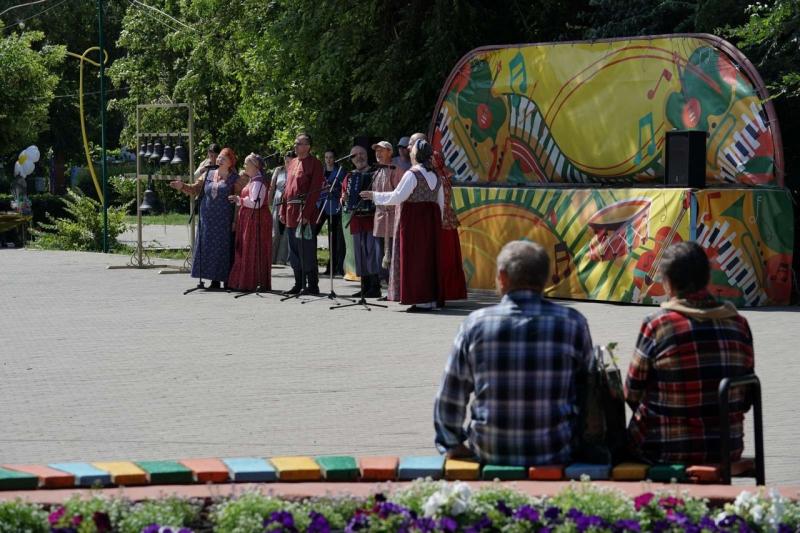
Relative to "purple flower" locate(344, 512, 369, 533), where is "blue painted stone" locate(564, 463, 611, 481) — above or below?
above

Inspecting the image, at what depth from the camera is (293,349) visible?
41.9ft

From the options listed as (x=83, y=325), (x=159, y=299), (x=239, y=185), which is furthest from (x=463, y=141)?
(x=83, y=325)

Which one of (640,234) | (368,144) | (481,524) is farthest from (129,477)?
(368,144)

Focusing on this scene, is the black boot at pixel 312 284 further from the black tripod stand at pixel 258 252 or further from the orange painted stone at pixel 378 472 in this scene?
the orange painted stone at pixel 378 472

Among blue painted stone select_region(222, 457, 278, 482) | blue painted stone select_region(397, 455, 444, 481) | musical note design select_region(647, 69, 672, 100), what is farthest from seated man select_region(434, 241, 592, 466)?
musical note design select_region(647, 69, 672, 100)

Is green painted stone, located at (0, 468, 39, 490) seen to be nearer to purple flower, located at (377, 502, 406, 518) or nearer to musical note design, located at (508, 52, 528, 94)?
purple flower, located at (377, 502, 406, 518)

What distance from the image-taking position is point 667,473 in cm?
581

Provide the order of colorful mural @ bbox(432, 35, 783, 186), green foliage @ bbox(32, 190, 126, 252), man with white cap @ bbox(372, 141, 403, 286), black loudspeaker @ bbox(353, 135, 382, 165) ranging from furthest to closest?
green foliage @ bbox(32, 190, 126, 252), black loudspeaker @ bbox(353, 135, 382, 165), man with white cap @ bbox(372, 141, 403, 286), colorful mural @ bbox(432, 35, 783, 186)

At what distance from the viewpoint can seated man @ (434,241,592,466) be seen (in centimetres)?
570

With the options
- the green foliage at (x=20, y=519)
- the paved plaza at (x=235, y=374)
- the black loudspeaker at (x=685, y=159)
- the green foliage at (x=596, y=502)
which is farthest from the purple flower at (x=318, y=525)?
the black loudspeaker at (x=685, y=159)

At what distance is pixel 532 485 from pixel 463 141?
13729mm

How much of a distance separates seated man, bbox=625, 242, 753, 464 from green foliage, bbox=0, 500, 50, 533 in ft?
7.68

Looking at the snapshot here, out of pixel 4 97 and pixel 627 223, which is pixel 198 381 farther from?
pixel 4 97

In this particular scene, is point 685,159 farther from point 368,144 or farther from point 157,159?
point 157,159
